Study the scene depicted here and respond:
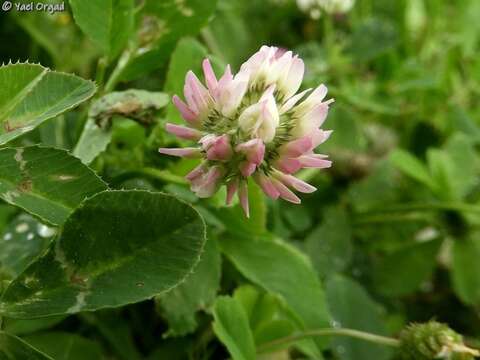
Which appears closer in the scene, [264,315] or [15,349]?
[15,349]

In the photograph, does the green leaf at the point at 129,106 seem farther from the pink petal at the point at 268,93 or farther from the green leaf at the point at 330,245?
the green leaf at the point at 330,245

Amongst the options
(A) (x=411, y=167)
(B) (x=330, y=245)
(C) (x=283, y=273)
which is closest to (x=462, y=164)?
(A) (x=411, y=167)

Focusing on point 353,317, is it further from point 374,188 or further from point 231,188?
point 231,188

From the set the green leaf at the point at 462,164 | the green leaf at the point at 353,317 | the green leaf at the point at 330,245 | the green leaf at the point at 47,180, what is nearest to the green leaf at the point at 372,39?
the green leaf at the point at 462,164

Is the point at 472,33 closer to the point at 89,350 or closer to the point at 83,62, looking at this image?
the point at 83,62

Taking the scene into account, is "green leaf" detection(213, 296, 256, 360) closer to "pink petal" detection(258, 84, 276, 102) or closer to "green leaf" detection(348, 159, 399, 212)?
"pink petal" detection(258, 84, 276, 102)

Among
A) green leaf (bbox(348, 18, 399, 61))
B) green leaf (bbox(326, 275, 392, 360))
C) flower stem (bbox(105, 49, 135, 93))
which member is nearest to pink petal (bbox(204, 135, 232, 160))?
flower stem (bbox(105, 49, 135, 93))
